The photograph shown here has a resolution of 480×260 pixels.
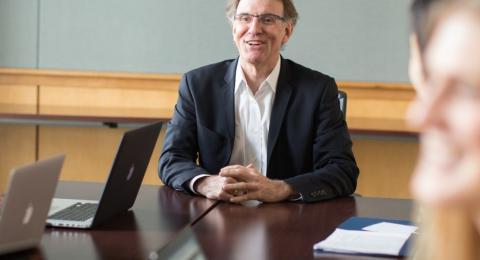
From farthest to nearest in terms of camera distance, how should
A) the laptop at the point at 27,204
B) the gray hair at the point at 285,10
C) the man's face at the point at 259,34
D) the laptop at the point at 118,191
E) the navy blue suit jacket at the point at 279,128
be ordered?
the gray hair at the point at 285,10 < the man's face at the point at 259,34 < the navy blue suit jacket at the point at 279,128 < the laptop at the point at 118,191 < the laptop at the point at 27,204

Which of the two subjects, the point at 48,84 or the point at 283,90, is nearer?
the point at 283,90

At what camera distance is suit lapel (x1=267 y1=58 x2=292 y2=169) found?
3035mm

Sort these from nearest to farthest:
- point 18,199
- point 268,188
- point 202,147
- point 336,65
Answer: point 18,199
point 268,188
point 202,147
point 336,65

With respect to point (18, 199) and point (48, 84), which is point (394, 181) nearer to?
point (48, 84)

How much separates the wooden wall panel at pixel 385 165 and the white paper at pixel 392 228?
2.67 metres

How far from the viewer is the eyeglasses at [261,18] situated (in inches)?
126

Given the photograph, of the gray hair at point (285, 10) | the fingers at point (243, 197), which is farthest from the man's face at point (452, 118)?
the gray hair at point (285, 10)

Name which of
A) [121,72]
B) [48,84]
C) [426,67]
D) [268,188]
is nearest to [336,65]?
[121,72]

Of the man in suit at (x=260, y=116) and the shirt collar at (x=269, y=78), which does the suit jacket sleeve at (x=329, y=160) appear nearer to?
the man in suit at (x=260, y=116)

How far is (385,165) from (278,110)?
83.5 inches

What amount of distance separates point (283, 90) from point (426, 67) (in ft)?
8.82

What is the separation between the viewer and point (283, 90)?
3115 mm

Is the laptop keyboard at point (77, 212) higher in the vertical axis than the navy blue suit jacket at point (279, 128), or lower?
lower

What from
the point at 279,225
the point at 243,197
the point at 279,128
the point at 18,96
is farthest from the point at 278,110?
the point at 18,96
